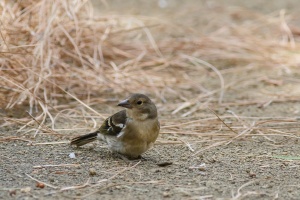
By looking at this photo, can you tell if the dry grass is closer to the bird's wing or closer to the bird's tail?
the bird's tail

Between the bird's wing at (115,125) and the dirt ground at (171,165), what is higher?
the bird's wing at (115,125)

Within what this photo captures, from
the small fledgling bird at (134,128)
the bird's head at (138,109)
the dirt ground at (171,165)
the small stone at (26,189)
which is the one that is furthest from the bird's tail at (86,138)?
the small stone at (26,189)

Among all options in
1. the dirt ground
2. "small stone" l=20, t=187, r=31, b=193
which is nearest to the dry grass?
the dirt ground

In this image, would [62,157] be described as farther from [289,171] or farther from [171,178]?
[289,171]

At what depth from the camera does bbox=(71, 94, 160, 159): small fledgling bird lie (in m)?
4.59

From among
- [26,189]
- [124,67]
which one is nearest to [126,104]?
[26,189]

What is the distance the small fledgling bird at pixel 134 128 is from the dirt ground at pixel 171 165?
0.10 metres

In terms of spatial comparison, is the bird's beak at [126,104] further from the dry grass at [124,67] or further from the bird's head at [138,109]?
the dry grass at [124,67]

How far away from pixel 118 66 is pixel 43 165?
3.05m

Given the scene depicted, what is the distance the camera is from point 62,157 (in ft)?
15.5

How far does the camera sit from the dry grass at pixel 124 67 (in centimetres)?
577

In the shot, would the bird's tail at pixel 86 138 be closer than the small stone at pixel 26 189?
No

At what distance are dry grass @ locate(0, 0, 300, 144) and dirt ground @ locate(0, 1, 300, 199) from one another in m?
0.08

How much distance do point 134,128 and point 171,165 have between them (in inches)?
13.3
